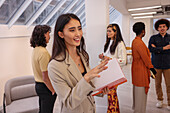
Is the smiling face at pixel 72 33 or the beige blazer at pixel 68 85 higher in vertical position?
the smiling face at pixel 72 33

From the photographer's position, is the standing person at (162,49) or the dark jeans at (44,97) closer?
the dark jeans at (44,97)

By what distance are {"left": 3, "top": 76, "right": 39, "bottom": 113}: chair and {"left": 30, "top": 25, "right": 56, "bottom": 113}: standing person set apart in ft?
2.33

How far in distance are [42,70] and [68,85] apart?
0.90 m

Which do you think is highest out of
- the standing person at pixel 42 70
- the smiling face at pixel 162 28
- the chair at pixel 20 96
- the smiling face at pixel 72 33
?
the smiling face at pixel 162 28

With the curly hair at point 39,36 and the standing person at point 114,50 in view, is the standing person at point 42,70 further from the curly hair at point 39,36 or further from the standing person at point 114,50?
the standing person at point 114,50

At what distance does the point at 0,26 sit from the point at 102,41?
7.20 feet

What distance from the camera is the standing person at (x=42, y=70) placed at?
1.87 metres

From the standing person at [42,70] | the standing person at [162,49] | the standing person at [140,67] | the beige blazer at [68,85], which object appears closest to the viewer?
the beige blazer at [68,85]

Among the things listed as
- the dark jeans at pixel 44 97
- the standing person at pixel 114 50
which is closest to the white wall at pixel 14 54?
the dark jeans at pixel 44 97

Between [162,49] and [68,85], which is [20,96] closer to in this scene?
[68,85]

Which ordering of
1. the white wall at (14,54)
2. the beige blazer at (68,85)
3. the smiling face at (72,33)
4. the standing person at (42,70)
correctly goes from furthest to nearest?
1. the white wall at (14,54)
2. the standing person at (42,70)
3. the smiling face at (72,33)
4. the beige blazer at (68,85)

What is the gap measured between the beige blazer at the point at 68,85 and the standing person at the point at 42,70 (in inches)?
32.5

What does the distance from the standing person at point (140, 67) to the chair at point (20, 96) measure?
1.83 metres

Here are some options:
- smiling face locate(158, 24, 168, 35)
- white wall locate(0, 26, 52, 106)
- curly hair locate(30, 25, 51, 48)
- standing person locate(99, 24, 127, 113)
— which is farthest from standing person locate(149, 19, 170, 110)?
white wall locate(0, 26, 52, 106)
